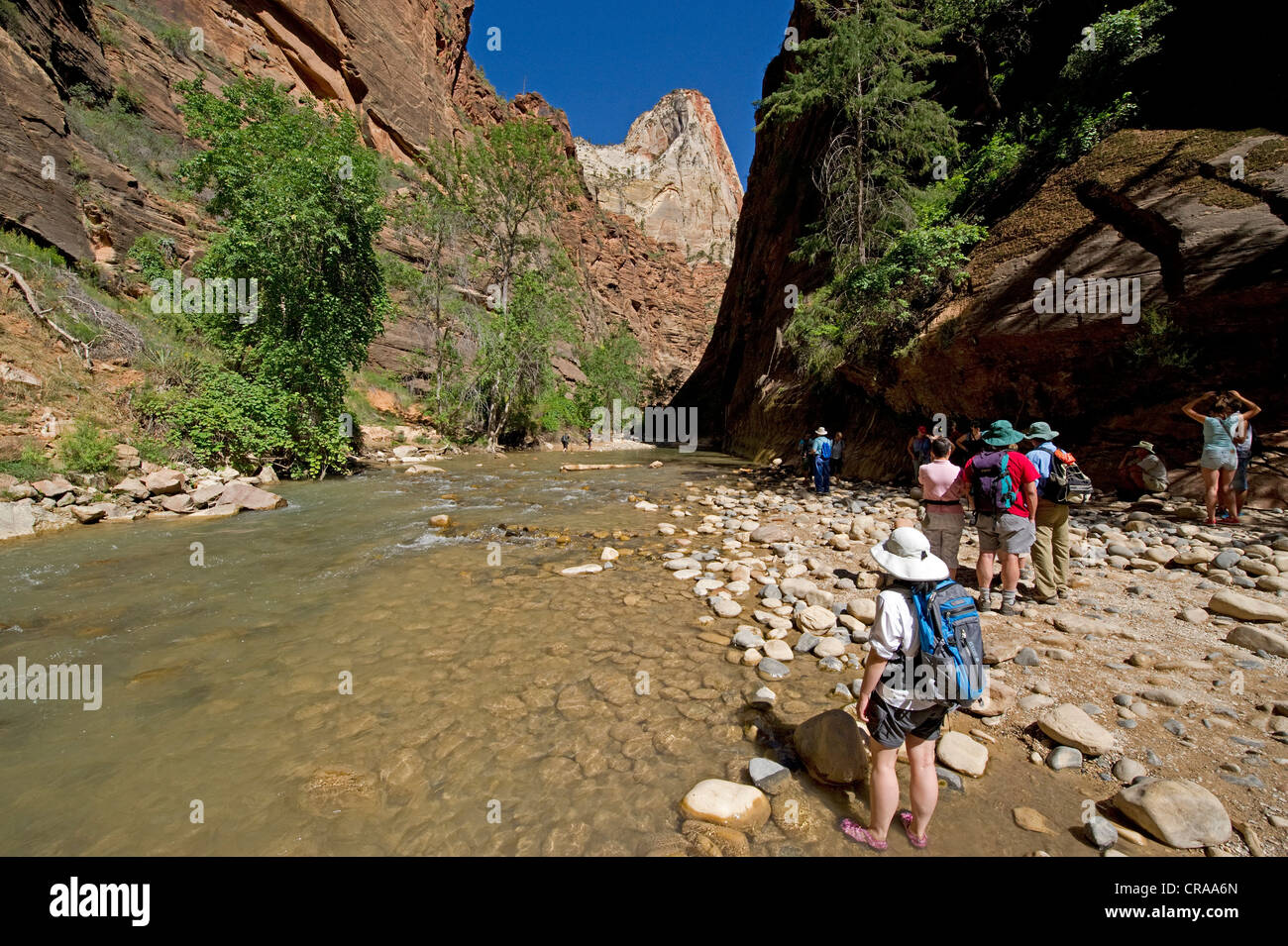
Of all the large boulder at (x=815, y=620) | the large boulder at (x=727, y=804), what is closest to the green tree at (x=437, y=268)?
the large boulder at (x=815, y=620)

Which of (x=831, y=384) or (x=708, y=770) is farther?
(x=831, y=384)

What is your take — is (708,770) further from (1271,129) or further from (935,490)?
(1271,129)

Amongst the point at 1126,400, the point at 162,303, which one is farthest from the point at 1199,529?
the point at 162,303

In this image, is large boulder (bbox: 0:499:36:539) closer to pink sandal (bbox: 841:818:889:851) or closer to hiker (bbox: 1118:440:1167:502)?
pink sandal (bbox: 841:818:889:851)

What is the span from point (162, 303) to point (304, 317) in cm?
515

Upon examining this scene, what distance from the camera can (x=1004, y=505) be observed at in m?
4.60

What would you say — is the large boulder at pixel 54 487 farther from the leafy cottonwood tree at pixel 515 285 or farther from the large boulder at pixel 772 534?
the leafy cottonwood tree at pixel 515 285

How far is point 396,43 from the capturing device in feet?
126

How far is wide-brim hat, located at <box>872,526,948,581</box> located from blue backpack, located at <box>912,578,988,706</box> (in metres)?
0.11

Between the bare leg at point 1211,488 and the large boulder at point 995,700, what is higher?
the bare leg at point 1211,488

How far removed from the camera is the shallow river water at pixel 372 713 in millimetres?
2318

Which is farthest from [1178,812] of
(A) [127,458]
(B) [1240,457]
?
(A) [127,458]

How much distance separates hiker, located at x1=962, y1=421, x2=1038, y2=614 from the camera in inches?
180

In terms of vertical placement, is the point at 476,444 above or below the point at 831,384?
below
